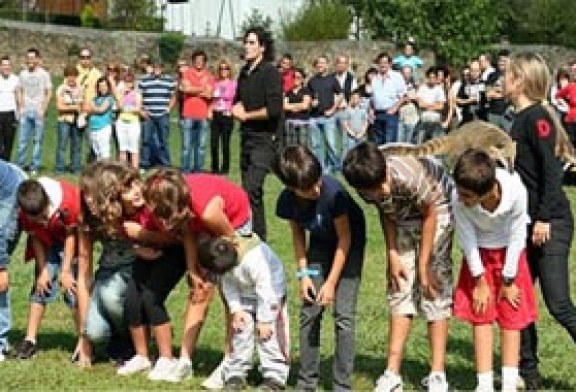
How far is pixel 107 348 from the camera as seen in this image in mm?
7582

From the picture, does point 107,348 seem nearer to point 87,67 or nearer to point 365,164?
point 365,164

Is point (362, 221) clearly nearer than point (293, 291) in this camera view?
Yes

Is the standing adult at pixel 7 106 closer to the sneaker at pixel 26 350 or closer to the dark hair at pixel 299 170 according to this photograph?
the sneaker at pixel 26 350

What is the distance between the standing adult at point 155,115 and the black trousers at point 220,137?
0.71 m

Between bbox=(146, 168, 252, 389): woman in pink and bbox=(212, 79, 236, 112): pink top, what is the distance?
1232 centimetres

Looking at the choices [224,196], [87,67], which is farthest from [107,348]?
[87,67]

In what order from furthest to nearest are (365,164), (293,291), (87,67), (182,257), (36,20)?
(36,20), (87,67), (293,291), (182,257), (365,164)

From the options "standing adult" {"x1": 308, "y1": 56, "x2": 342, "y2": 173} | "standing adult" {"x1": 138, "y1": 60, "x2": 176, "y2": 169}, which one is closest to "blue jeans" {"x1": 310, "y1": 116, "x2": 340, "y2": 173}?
"standing adult" {"x1": 308, "y1": 56, "x2": 342, "y2": 173}

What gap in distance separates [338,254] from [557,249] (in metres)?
1.21

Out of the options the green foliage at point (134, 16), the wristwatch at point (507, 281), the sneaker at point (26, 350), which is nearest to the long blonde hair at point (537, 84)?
the wristwatch at point (507, 281)

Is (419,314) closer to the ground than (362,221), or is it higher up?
closer to the ground

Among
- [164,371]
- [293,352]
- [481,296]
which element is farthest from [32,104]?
[481,296]

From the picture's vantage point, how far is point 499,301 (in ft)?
21.7

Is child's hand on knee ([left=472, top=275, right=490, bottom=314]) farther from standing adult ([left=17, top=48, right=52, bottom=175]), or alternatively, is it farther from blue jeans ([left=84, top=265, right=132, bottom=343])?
standing adult ([left=17, top=48, right=52, bottom=175])
